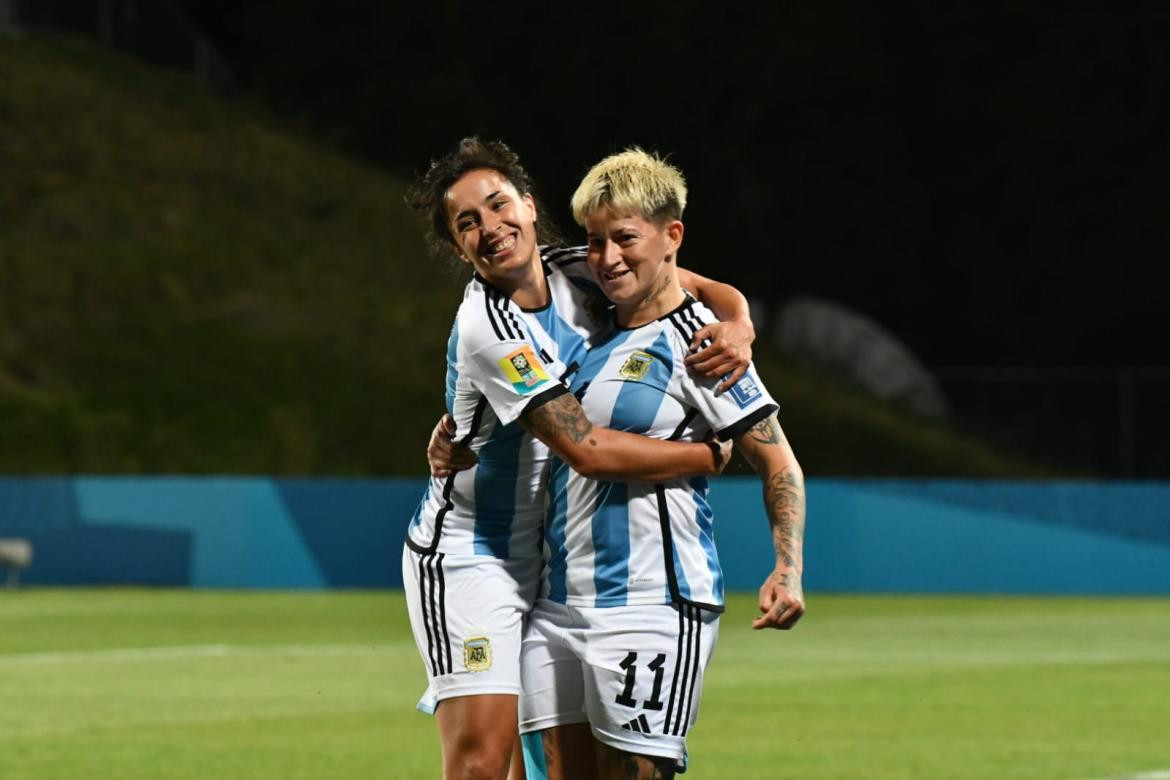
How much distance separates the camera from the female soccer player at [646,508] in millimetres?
5703

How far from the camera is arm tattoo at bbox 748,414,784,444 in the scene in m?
5.80

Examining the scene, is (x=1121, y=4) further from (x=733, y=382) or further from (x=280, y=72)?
(x=733, y=382)

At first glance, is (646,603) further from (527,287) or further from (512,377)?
(527,287)

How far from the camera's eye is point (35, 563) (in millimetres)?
23719

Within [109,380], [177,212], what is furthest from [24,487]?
[177,212]

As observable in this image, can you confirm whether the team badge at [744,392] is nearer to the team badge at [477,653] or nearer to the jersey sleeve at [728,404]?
the jersey sleeve at [728,404]

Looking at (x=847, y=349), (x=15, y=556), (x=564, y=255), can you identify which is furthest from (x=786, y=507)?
(x=847, y=349)

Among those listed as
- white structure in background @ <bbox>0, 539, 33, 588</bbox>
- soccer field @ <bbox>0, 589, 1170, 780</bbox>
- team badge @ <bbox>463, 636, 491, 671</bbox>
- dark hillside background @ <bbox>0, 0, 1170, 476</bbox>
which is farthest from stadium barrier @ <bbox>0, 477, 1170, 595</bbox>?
team badge @ <bbox>463, 636, 491, 671</bbox>

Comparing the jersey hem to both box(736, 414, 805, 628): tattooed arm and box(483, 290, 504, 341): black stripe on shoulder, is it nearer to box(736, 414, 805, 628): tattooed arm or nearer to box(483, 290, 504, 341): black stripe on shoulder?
box(736, 414, 805, 628): tattooed arm

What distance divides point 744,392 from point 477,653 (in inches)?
40.1

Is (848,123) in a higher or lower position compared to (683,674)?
higher

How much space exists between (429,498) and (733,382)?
3.36ft

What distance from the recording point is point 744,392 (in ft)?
19.0

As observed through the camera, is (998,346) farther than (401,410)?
Yes
